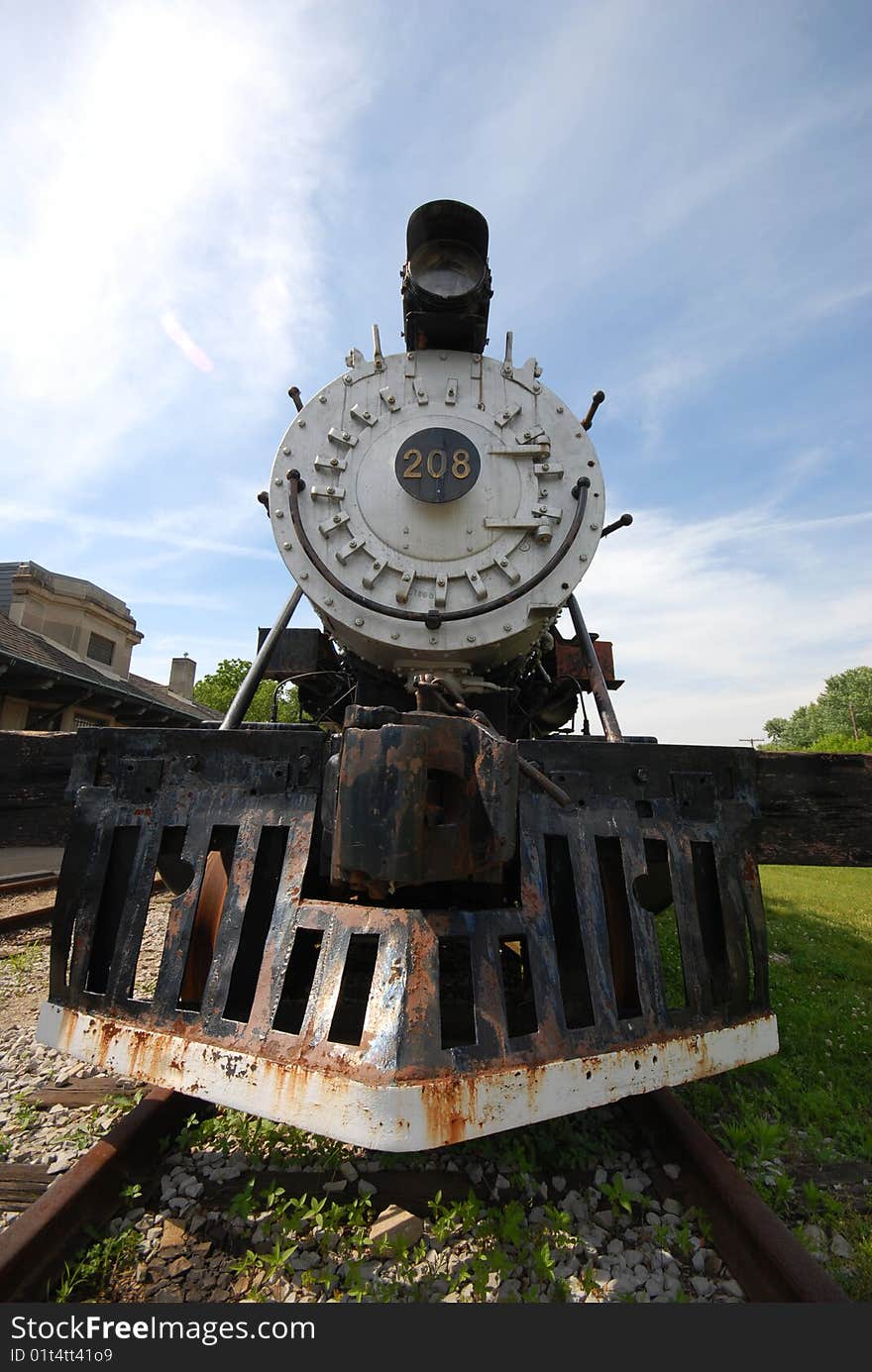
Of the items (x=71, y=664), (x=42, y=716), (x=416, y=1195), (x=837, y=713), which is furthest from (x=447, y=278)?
(x=837, y=713)

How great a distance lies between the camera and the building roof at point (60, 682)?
9273 mm

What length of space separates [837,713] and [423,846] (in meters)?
72.3

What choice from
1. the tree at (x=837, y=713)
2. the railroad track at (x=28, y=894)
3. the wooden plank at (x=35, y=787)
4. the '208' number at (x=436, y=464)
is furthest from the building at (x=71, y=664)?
the tree at (x=837, y=713)

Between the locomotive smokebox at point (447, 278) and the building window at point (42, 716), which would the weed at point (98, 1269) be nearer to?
the locomotive smokebox at point (447, 278)

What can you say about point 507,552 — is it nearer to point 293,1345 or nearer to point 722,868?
point 722,868

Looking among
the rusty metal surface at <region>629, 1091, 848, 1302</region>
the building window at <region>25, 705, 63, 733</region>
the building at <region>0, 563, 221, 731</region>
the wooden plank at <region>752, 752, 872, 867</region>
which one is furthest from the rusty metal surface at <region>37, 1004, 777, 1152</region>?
the building window at <region>25, 705, 63, 733</region>

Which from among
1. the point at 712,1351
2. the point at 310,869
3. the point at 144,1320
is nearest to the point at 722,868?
the point at 712,1351

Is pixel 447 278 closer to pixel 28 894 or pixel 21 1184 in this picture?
pixel 21 1184

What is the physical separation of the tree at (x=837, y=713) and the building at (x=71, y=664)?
53.3m

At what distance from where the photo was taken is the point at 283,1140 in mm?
2268

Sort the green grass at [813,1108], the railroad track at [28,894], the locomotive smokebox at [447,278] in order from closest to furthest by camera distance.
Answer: the green grass at [813,1108] → the locomotive smokebox at [447,278] → the railroad track at [28,894]

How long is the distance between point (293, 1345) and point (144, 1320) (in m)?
0.36

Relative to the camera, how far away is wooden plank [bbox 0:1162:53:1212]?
1977 millimetres

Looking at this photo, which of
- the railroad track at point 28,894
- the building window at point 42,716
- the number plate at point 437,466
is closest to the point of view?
the number plate at point 437,466
